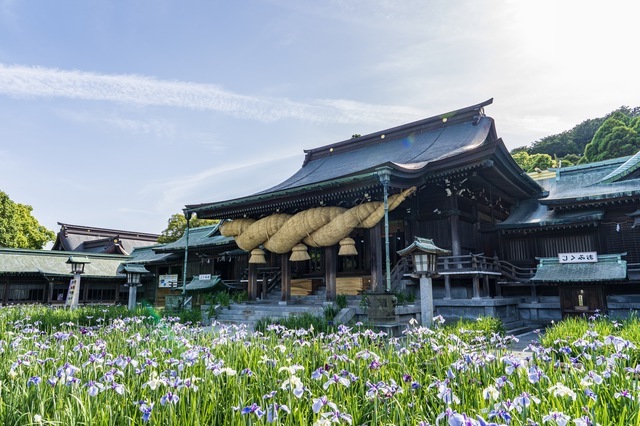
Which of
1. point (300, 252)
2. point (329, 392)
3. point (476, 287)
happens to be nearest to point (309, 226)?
point (300, 252)

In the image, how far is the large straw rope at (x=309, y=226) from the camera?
13.4 m

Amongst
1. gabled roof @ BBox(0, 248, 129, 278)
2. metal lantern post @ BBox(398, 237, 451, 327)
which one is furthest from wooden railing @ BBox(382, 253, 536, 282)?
gabled roof @ BBox(0, 248, 129, 278)

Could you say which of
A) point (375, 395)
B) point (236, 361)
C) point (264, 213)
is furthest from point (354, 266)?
point (375, 395)

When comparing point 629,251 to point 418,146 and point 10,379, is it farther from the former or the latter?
point 10,379

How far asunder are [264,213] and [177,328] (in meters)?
10.4

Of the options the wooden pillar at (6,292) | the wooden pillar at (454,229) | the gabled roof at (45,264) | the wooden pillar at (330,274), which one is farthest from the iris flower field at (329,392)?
the wooden pillar at (6,292)

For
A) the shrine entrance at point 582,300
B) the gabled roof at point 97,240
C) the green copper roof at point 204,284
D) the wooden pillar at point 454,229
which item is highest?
the gabled roof at point 97,240

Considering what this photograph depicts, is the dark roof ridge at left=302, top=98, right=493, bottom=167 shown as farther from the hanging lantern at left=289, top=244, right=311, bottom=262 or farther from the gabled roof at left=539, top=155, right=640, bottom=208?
the hanging lantern at left=289, top=244, right=311, bottom=262

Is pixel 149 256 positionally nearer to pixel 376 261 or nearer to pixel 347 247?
pixel 347 247

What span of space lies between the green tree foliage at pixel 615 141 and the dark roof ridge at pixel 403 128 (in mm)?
22600

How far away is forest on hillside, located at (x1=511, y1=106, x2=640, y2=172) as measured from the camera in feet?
115

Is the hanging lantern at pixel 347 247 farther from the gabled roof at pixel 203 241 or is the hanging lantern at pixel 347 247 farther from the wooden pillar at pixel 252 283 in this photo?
the gabled roof at pixel 203 241

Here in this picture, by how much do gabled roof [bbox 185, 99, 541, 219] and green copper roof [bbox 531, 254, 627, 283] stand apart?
3767 millimetres

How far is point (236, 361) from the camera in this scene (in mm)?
4688
